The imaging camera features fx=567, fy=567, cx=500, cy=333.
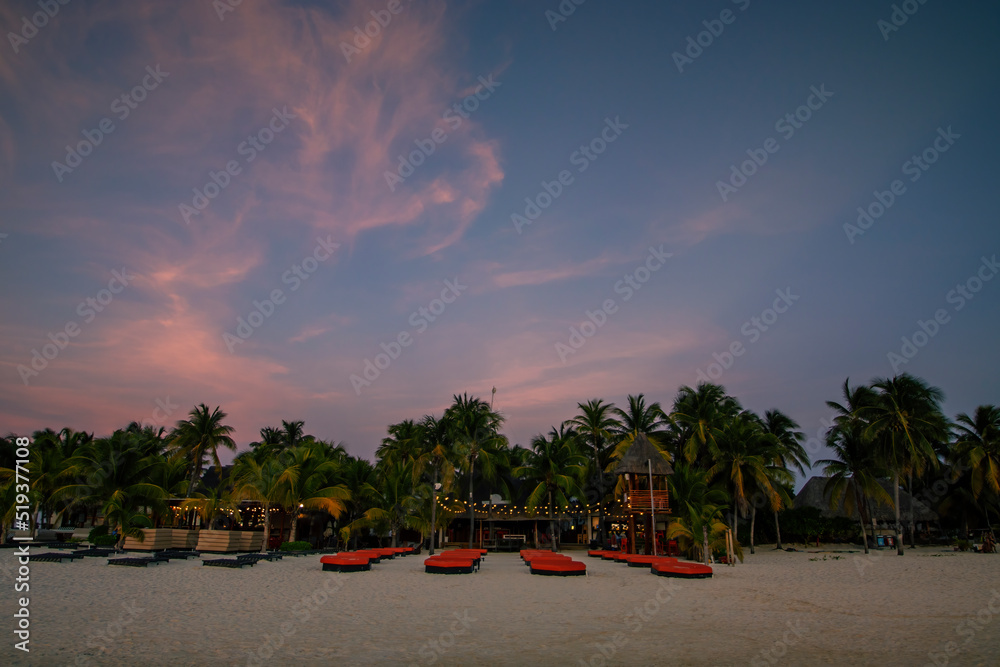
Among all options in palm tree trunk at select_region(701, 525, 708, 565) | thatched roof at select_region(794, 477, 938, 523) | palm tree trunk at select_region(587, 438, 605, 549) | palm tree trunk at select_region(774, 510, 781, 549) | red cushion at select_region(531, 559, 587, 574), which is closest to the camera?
red cushion at select_region(531, 559, 587, 574)

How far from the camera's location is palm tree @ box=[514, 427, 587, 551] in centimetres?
4003

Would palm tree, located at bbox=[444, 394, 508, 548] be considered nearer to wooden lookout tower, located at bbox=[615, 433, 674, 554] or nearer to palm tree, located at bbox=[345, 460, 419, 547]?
palm tree, located at bbox=[345, 460, 419, 547]

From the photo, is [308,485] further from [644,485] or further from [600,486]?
[600,486]

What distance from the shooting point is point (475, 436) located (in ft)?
134

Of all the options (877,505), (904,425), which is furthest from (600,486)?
(877,505)

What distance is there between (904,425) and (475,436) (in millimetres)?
27310

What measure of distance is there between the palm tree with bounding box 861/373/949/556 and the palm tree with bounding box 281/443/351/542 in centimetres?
3299

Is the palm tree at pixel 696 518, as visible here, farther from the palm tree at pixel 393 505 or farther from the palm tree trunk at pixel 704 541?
the palm tree at pixel 393 505

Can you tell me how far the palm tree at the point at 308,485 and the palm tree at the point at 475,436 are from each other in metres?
8.49

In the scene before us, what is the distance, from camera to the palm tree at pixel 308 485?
31.8m

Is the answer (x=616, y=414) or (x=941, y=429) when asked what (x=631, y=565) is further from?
(x=941, y=429)

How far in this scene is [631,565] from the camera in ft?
81.7

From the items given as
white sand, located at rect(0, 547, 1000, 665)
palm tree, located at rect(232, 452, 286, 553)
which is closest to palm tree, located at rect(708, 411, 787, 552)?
white sand, located at rect(0, 547, 1000, 665)

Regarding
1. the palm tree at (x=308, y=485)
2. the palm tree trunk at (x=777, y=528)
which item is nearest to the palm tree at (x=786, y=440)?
the palm tree trunk at (x=777, y=528)
